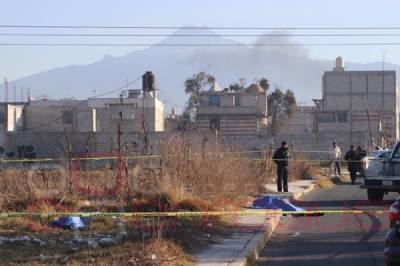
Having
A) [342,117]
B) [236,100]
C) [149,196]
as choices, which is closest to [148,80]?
[236,100]

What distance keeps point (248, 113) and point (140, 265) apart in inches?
3142

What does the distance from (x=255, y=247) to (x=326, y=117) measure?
8036cm

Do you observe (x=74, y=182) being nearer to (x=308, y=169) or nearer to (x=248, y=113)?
(x=308, y=169)

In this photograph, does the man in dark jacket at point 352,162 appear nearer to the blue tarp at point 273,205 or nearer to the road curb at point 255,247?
the blue tarp at point 273,205

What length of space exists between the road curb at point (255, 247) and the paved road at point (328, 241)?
118 millimetres

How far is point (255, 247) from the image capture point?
12.0 m

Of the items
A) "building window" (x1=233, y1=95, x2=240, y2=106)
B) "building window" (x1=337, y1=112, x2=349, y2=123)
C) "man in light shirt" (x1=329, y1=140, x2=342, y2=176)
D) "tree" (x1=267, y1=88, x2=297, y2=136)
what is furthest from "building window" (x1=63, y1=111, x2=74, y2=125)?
"man in light shirt" (x1=329, y1=140, x2=342, y2=176)

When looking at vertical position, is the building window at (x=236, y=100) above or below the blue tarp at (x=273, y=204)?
above

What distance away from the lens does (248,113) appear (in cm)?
8862

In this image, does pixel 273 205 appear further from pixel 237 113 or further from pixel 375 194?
pixel 237 113

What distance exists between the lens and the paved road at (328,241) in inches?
456

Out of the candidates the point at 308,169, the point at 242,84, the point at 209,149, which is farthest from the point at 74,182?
the point at 242,84

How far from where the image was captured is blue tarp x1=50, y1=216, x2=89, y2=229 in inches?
491

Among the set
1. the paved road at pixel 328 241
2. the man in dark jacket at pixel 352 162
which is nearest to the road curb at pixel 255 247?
the paved road at pixel 328 241
